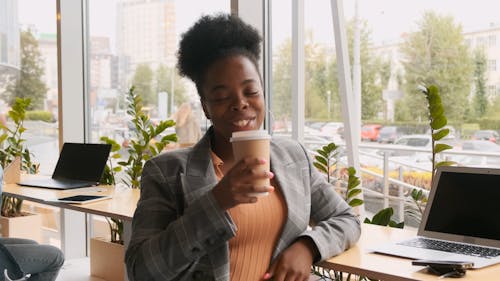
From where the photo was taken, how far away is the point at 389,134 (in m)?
3.21

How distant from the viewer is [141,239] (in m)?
1.42

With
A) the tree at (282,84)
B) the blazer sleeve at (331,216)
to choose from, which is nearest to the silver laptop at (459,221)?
the blazer sleeve at (331,216)

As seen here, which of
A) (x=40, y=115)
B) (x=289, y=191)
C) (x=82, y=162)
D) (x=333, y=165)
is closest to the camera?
(x=289, y=191)

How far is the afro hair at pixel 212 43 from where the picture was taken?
5.13 ft

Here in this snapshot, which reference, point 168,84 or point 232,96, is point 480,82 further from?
point 168,84

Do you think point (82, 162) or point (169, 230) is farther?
point (82, 162)

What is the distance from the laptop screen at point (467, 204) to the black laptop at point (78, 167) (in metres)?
2.48

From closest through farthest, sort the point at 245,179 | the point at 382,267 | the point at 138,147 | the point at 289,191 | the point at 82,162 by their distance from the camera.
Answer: the point at 245,179, the point at 289,191, the point at 382,267, the point at 138,147, the point at 82,162

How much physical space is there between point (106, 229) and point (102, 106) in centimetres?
115

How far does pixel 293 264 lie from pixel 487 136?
176 centimetres

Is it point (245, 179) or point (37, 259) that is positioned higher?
point (245, 179)

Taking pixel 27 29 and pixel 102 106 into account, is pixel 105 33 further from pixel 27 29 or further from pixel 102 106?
pixel 27 29

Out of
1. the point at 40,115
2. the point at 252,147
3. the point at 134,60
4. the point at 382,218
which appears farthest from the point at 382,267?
the point at 40,115

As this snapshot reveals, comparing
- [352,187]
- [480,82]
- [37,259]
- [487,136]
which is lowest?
[37,259]
